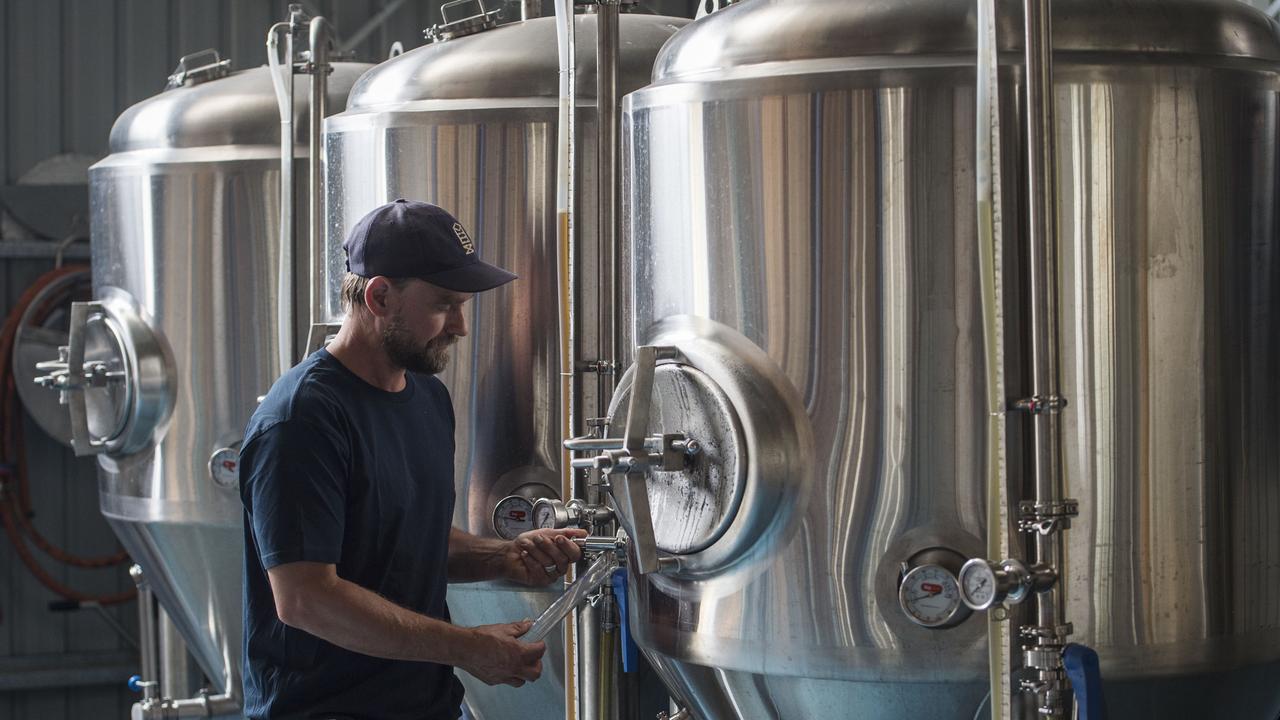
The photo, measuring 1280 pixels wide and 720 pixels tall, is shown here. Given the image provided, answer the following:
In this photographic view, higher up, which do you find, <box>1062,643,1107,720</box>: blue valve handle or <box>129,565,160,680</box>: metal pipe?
<box>1062,643,1107,720</box>: blue valve handle

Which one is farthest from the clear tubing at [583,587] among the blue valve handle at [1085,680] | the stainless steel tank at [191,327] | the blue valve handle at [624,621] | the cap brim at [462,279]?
the stainless steel tank at [191,327]

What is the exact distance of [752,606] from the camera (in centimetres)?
227

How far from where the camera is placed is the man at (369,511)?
2.06 meters

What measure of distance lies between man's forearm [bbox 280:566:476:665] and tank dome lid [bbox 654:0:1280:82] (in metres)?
0.94

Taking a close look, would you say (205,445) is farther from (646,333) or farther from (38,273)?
(38,273)

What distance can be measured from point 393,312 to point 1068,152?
0.99 metres

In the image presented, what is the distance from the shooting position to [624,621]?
106 inches

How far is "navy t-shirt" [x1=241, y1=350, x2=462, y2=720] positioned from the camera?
2.06 m

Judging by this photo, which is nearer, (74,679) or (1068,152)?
(1068,152)

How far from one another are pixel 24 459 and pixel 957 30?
4921mm

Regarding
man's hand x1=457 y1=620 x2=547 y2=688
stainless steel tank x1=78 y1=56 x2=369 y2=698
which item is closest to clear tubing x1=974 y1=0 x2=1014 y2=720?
Answer: man's hand x1=457 y1=620 x2=547 y2=688

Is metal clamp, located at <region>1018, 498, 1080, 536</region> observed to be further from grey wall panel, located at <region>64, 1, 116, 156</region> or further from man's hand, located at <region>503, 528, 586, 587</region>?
grey wall panel, located at <region>64, 1, 116, 156</region>

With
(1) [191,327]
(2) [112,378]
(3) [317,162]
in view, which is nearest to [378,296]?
(3) [317,162]

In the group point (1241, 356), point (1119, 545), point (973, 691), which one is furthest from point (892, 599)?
point (1241, 356)
